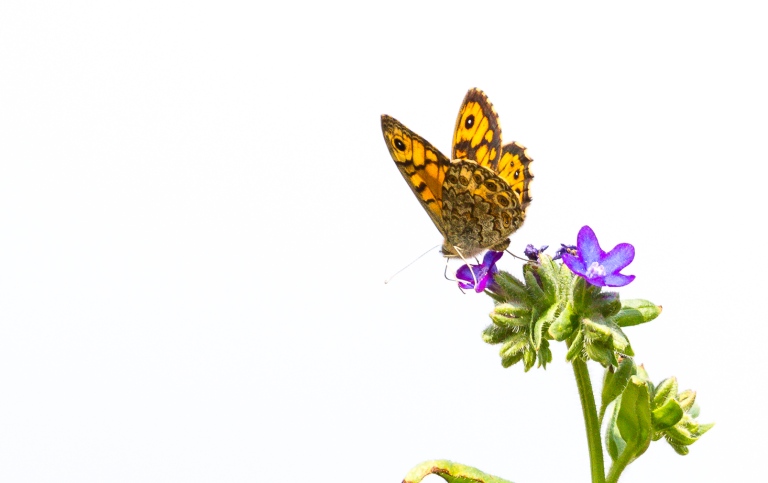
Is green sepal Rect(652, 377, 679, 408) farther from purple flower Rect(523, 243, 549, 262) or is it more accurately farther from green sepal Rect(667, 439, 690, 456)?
purple flower Rect(523, 243, 549, 262)

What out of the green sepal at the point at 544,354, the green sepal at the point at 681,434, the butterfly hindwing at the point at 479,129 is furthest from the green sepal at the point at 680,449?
the butterfly hindwing at the point at 479,129

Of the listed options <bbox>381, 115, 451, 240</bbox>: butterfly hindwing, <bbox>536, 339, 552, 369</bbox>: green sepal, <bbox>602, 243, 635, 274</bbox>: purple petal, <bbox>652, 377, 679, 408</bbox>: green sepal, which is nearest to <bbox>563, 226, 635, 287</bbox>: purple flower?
<bbox>602, 243, 635, 274</bbox>: purple petal

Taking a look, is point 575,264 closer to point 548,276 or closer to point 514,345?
point 548,276

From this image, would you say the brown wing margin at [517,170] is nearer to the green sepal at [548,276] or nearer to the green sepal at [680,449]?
the green sepal at [548,276]

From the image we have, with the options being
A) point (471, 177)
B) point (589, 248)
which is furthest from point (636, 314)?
point (471, 177)

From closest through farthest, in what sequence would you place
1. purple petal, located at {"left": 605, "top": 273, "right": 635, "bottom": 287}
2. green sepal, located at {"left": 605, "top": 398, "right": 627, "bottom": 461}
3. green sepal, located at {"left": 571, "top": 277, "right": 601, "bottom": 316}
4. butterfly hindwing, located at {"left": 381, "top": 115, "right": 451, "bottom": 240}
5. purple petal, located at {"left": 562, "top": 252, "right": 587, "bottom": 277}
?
purple petal, located at {"left": 605, "top": 273, "right": 635, "bottom": 287} → purple petal, located at {"left": 562, "top": 252, "right": 587, "bottom": 277} → green sepal, located at {"left": 571, "top": 277, "right": 601, "bottom": 316} → green sepal, located at {"left": 605, "top": 398, "right": 627, "bottom": 461} → butterfly hindwing, located at {"left": 381, "top": 115, "right": 451, "bottom": 240}

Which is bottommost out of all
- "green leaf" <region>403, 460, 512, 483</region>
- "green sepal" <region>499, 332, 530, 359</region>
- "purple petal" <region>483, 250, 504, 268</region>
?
"green leaf" <region>403, 460, 512, 483</region>

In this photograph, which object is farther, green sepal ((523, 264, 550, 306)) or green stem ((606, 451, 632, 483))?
green sepal ((523, 264, 550, 306))
